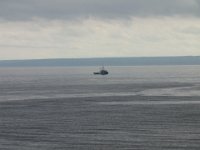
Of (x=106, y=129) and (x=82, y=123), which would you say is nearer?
(x=106, y=129)

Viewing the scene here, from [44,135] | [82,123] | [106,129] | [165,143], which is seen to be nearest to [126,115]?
[82,123]

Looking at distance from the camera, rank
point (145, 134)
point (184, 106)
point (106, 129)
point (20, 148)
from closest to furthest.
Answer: point (20, 148) < point (145, 134) < point (106, 129) < point (184, 106)

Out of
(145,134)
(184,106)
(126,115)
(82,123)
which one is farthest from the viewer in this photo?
(184,106)

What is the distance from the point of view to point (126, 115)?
69375 mm

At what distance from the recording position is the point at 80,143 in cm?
4709

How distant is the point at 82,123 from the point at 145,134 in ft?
37.4

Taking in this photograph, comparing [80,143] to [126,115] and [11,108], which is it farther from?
[11,108]

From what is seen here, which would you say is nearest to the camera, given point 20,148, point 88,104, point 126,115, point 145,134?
point 20,148

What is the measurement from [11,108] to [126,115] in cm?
2055

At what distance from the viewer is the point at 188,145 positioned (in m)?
44.8

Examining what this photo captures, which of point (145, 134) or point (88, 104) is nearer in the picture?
point (145, 134)

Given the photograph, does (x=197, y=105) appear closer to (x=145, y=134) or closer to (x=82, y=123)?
(x=82, y=123)

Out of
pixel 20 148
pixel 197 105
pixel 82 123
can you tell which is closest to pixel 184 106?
pixel 197 105

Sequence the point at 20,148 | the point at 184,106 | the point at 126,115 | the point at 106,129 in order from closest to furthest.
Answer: the point at 20,148, the point at 106,129, the point at 126,115, the point at 184,106
